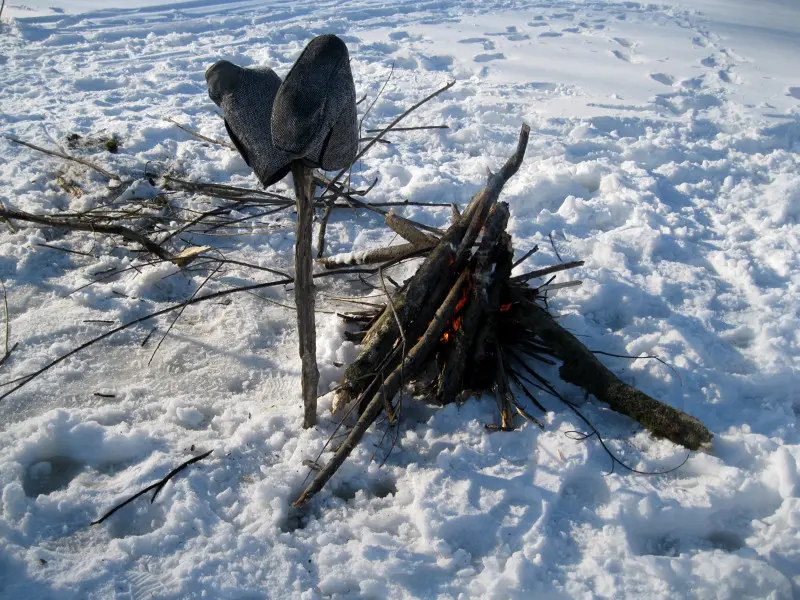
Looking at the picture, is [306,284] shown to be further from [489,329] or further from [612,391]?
[612,391]

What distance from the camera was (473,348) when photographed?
2.63 m

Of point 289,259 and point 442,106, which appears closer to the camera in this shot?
point 289,259

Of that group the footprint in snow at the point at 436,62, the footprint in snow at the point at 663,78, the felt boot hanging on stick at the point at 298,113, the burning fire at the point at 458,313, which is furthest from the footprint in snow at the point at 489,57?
the felt boot hanging on stick at the point at 298,113

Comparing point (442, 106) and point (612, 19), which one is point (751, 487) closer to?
point (442, 106)

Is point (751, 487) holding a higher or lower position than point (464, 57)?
lower

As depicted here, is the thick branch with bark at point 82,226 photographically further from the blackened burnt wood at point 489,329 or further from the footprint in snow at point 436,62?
the footprint in snow at point 436,62

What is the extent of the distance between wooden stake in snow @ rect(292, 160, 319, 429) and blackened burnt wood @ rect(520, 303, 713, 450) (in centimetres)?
101

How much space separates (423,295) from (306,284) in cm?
55

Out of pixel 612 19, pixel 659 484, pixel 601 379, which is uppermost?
pixel 612 19

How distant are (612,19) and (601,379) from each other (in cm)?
796

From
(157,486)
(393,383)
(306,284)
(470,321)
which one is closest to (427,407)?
(393,383)

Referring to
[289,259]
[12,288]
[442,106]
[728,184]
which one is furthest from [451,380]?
[442,106]

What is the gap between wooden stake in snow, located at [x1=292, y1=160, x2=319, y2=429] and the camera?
2100 millimetres

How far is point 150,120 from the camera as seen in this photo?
5.36 meters
